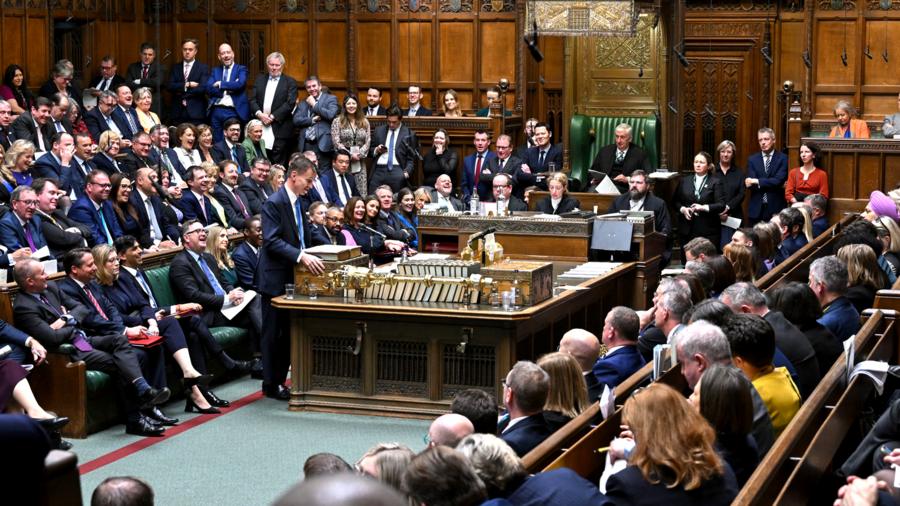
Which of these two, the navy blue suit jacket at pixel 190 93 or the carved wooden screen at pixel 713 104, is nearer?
the navy blue suit jacket at pixel 190 93

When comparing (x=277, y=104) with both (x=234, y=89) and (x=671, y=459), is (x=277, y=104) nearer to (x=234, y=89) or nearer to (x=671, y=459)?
(x=234, y=89)

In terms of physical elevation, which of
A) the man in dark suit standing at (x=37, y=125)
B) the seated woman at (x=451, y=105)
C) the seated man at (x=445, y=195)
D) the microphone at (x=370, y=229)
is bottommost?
the microphone at (x=370, y=229)

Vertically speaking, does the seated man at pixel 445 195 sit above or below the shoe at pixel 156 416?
above

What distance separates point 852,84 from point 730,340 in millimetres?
10899

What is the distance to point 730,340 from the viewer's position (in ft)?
17.1

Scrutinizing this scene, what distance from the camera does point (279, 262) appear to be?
8.91 meters

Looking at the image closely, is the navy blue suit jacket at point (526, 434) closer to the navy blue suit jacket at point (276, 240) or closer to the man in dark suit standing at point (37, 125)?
the navy blue suit jacket at point (276, 240)

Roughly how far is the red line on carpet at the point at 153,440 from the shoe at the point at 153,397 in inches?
7.5

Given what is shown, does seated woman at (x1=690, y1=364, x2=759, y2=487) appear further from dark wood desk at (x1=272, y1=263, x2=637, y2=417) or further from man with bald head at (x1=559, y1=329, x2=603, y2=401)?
dark wood desk at (x1=272, y1=263, x2=637, y2=417)

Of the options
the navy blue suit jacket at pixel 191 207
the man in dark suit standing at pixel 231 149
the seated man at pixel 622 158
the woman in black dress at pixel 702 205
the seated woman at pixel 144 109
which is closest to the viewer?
the navy blue suit jacket at pixel 191 207

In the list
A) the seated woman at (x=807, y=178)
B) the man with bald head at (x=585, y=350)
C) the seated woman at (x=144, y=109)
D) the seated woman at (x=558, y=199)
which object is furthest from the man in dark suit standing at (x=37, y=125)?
the man with bald head at (x=585, y=350)

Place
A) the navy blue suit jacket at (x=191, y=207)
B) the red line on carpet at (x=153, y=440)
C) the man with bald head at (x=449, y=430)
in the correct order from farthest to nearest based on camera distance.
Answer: the navy blue suit jacket at (x=191, y=207), the red line on carpet at (x=153, y=440), the man with bald head at (x=449, y=430)

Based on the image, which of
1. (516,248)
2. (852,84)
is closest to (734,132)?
(852,84)

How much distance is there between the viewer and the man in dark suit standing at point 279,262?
29.0 ft
